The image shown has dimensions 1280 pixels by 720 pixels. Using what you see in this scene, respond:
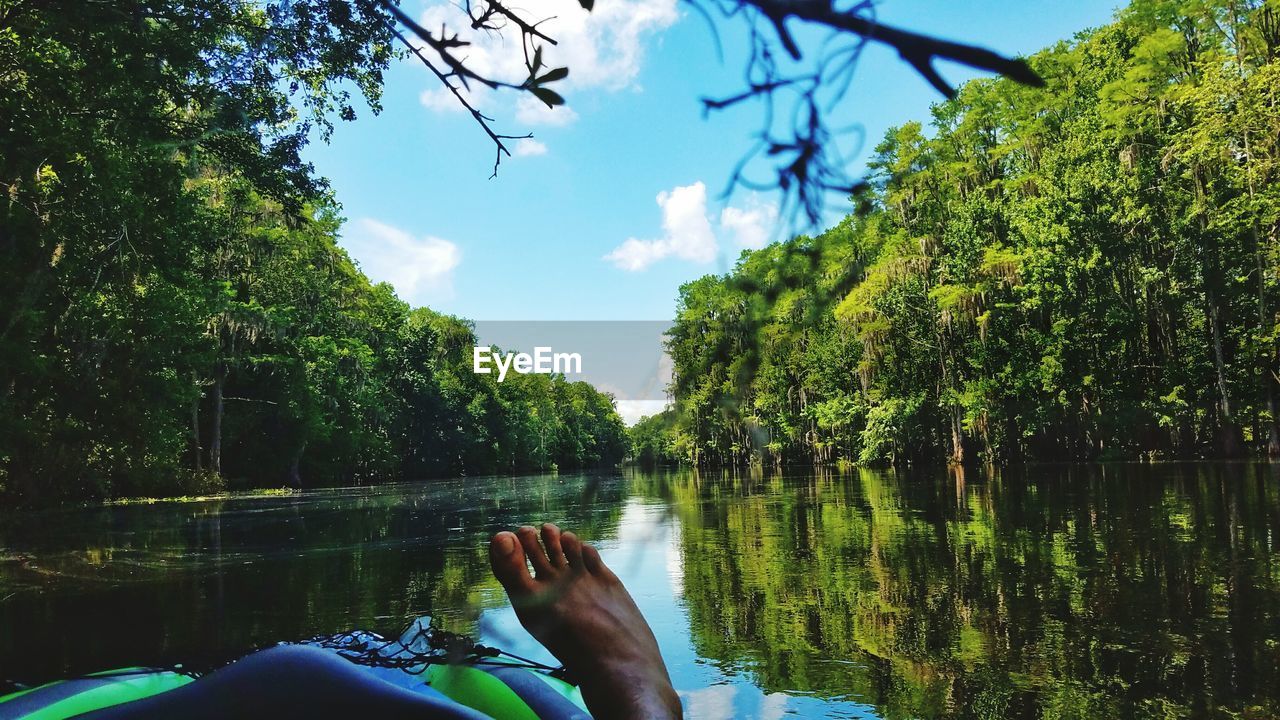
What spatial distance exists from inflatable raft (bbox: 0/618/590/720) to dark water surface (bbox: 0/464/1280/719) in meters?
0.17

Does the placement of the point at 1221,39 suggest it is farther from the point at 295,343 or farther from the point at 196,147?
the point at 295,343

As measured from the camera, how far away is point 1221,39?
17.4 metres

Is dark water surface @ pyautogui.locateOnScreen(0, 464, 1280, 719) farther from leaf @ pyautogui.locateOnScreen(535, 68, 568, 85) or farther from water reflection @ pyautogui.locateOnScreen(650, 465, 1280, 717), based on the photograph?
leaf @ pyautogui.locateOnScreen(535, 68, 568, 85)

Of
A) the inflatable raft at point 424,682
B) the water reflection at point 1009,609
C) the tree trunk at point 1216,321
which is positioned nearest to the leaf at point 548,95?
the inflatable raft at point 424,682

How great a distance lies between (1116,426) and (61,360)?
937 inches

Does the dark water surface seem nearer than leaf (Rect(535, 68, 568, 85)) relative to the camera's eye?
No

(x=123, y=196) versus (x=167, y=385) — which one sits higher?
(x=123, y=196)

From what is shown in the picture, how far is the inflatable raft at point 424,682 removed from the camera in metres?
1.57

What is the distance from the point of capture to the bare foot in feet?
6.59

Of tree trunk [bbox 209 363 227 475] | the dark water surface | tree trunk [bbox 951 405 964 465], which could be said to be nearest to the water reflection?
the dark water surface

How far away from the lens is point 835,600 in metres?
4.28

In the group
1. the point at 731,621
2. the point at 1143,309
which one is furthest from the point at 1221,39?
the point at 731,621

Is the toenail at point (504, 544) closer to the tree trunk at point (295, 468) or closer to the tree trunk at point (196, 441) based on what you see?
the tree trunk at point (196, 441)

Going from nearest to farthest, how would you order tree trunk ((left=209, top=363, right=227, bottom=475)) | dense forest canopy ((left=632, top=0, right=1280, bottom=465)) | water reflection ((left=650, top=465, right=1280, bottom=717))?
water reflection ((left=650, top=465, right=1280, bottom=717)) < dense forest canopy ((left=632, top=0, right=1280, bottom=465)) < tree trunk ((left=209, top=363, right=227, bottom=475))
